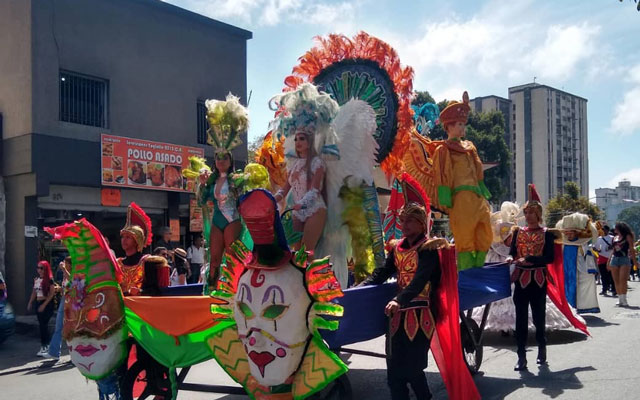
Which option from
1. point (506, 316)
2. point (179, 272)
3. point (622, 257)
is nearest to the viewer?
point (506, 316)

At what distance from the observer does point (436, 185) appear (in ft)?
20.5

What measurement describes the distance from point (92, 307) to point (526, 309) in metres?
4.42

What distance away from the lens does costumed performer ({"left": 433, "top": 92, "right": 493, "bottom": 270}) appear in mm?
6172

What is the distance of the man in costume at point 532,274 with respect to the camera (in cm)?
612

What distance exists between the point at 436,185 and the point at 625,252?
23.5 feet

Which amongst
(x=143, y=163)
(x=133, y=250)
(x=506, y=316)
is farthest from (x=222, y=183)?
(x=143, y=163)

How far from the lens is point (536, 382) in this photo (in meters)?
5.69

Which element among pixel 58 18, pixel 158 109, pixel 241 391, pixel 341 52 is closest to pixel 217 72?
pixel 158 109

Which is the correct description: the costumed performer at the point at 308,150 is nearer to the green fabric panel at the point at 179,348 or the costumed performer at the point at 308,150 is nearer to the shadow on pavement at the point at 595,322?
the green fabric panel at the point at 179,348

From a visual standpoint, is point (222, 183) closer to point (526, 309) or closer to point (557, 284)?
point (526, 309)

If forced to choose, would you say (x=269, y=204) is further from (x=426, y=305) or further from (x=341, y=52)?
(x=341, y=52)

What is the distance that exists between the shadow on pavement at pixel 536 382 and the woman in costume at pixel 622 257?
6.04 metres

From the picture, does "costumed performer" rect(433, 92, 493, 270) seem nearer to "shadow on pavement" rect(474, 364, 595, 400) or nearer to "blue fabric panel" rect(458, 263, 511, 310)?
"blue fabric panel" rect(458, 263, 511, 310)

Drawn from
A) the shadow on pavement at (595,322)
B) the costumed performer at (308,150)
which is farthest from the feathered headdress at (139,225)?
the shadow on pavement at (595,322)
